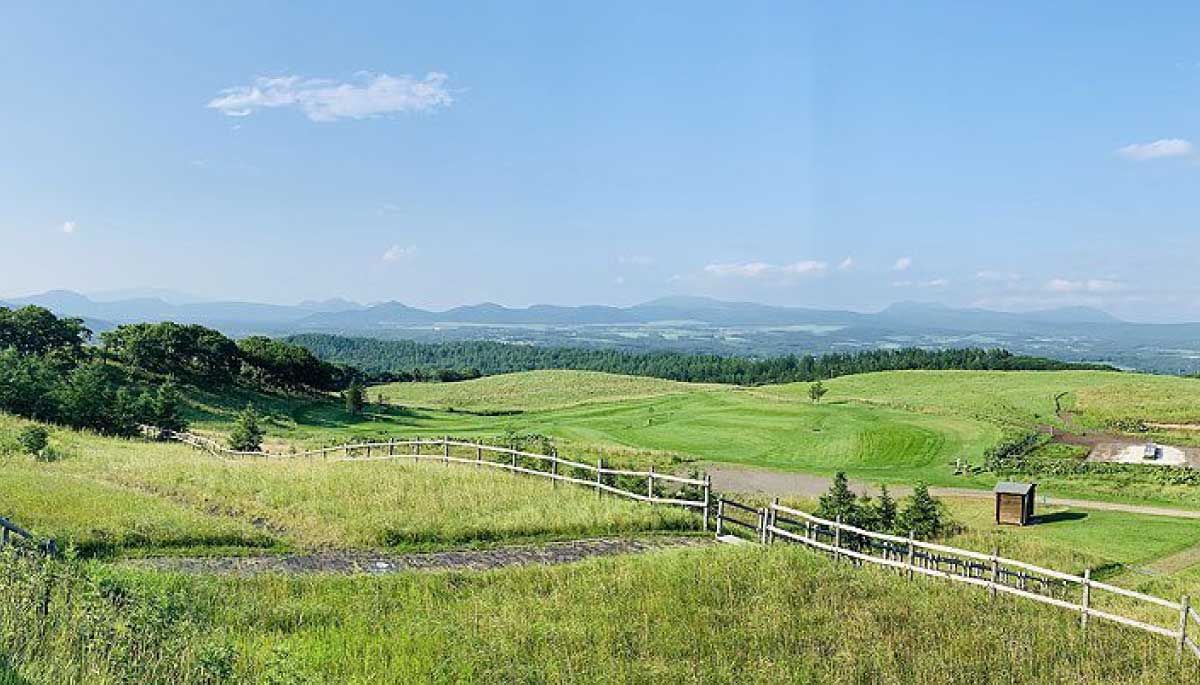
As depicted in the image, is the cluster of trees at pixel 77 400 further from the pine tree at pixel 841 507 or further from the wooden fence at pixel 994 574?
the pine tree at pixel 841 507

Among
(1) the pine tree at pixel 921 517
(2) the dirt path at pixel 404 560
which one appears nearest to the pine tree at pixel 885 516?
(1) the pine tree at pixel 921 517

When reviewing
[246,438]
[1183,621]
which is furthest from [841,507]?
[246,438]

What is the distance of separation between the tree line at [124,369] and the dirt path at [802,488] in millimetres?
29149

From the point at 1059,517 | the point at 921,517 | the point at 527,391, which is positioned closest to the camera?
Result: the point at 921,517

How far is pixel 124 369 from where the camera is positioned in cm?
6488

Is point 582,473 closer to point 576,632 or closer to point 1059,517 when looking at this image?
point 576,632

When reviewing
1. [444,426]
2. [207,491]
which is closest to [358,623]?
[207,491]

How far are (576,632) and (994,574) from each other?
7.42 m

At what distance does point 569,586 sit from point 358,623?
135 inches

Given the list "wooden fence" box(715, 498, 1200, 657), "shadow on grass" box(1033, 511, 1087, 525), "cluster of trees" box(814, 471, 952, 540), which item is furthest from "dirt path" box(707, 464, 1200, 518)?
"wooden fence" box(715, 498, 1200, 657)

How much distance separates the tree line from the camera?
40031 millimetres

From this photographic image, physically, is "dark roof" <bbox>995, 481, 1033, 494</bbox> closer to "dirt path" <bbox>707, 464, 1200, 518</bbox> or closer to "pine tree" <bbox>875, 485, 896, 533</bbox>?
"dirt path" <bbox>707, 464, 1200, 518</bbox>

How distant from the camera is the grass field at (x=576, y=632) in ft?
28.1

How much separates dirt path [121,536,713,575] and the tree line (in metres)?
29.8
